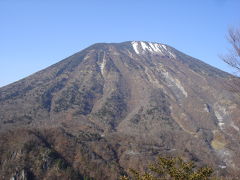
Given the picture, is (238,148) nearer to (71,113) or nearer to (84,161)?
(84,161)

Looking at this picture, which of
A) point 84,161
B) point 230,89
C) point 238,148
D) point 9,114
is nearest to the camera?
point 230,89

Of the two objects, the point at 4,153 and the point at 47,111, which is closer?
the point at 4,153

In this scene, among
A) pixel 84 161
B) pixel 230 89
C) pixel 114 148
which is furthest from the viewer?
pixel 114 148

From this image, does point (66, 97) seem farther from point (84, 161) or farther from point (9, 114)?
point (84, 161)

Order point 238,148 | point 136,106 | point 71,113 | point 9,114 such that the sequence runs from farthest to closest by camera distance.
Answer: point 136,106 → point 71,113 → point 9,114 → point 238,148

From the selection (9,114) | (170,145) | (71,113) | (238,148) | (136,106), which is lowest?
(238,148)

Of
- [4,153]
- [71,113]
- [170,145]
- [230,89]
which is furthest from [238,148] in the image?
[230,89]

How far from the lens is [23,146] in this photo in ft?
333

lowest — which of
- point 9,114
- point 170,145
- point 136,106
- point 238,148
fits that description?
point 238,148

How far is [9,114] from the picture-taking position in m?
157

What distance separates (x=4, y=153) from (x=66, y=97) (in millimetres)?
99517

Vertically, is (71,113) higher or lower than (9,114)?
lower

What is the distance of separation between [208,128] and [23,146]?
10652 centimetres

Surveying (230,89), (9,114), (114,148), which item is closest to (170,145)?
(114,148)
